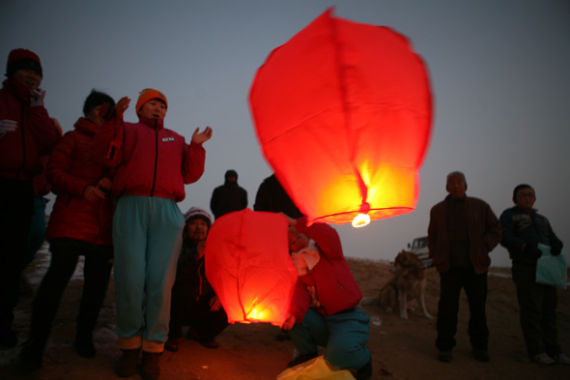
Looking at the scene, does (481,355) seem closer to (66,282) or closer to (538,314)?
(538,314)

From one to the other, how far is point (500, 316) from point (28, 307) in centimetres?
770

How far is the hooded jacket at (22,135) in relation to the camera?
251 centimetres

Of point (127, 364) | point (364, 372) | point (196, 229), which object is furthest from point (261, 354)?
point (196, 229)

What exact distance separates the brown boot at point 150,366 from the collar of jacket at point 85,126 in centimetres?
196

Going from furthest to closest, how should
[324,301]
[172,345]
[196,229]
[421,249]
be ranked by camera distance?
1. [421,249]
2. [196,229]
3. [172,345]
4. [324,301]

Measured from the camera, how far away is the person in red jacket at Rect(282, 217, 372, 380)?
2.64 meters

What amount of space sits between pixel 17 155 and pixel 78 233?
0.81 meters

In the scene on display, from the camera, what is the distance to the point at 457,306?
3865 millimetres

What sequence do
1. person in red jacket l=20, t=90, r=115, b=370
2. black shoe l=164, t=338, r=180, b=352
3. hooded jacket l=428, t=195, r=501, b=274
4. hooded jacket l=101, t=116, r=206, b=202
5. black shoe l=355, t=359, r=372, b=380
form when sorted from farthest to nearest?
hooded jacket l=428, t=195, r=501, b=274
black shoe l=164, t=338, r=180, b=352
black shoe l=355, t=359, r=372, b=380
hooded jacket l=101, t=116, r=206, b=202
person in red jacket l=20, t=90, r=115, b=370

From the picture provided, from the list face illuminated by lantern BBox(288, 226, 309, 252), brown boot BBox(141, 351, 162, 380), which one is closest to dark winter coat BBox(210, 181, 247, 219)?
face illuminated by lantern BBox(288, 226, 309, 252)

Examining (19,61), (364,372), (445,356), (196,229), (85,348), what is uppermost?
(19,61)

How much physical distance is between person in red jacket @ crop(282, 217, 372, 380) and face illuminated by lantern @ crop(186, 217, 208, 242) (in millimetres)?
1249

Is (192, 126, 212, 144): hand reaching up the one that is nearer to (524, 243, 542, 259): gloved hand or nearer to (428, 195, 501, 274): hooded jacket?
(428, 195, 501, 274): hooded jacket

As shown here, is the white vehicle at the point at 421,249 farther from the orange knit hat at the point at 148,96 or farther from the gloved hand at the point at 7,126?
the gloved hand at the point at 7,126
